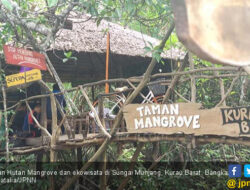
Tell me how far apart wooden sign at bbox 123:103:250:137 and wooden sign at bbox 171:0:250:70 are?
1566 millimetres

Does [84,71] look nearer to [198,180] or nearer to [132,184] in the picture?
[132,184]

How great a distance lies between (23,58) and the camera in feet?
11.0

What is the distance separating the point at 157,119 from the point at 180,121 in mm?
226

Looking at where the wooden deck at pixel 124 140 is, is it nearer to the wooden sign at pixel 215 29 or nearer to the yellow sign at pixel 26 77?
the yellow sign at pixel 26 77

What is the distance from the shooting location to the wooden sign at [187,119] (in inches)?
89.5

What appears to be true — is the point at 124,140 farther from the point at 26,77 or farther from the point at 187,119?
the point at 26,77

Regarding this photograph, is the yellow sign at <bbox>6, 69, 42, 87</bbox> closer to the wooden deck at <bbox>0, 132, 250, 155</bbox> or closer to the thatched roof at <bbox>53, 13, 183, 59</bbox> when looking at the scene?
the wooden deck at <bbox>0, 132, 250, 155</bbox>

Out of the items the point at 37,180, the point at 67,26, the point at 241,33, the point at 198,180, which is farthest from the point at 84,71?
the point at 241,33

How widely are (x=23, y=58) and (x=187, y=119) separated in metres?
2.00

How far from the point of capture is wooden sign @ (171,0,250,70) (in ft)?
2.19

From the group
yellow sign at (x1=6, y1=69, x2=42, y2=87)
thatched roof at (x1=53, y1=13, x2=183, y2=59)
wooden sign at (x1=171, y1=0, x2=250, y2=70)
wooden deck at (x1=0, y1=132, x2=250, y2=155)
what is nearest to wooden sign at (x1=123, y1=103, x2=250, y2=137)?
wooden deck at (x1=0, y1=132, x2=250, y2=155)

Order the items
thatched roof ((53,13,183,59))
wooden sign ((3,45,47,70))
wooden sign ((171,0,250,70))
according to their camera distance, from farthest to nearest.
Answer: thatched roof ((53,13,183,59)) → wooden sign ((3,45,47,70)) → wooden sign ((171,0,250,70))

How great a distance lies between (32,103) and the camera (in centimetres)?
559

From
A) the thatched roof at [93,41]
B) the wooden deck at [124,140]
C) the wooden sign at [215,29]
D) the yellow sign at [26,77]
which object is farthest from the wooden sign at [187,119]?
the thatched roof at [93,41]
